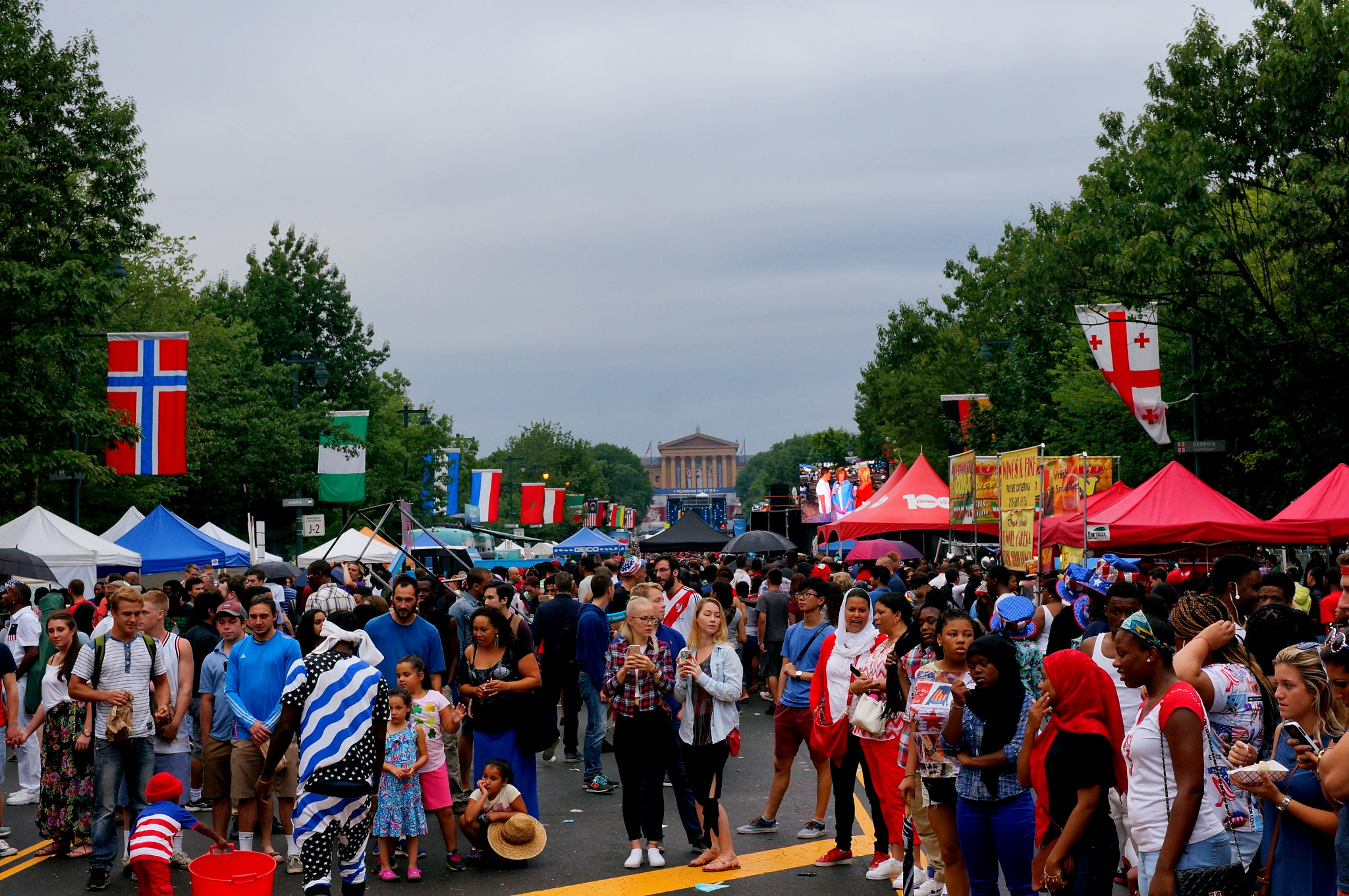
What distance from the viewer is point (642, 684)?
28.4 feet

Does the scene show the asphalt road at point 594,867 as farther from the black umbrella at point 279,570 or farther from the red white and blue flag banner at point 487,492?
the red white and blue flag banner at point 487,492

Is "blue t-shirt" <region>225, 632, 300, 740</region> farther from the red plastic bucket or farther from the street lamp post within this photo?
the street lamp post

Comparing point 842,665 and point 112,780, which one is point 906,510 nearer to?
point 842,665

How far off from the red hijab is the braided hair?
580 millimetres

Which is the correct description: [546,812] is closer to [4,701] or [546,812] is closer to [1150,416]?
[4,701]

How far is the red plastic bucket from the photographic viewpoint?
5.52 m

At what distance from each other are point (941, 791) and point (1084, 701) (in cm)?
141

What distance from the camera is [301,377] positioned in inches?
1938

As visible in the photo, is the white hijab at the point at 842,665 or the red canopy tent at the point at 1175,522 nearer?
the white hijab at the point at 842,665

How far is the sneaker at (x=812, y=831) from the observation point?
9.55 meters

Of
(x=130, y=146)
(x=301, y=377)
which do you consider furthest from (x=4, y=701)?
(x=301, y=377)

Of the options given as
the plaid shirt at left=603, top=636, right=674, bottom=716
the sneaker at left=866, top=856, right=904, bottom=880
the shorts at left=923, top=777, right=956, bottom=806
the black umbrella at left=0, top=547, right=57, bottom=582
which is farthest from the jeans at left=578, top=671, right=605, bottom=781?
the black umbrella at left=0, top=547, right=57, bottom=582

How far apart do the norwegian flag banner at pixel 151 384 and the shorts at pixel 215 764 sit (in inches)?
537

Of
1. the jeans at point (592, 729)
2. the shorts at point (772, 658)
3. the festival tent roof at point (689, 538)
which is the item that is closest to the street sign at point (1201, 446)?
the festival tent roof at point (689, 538)
